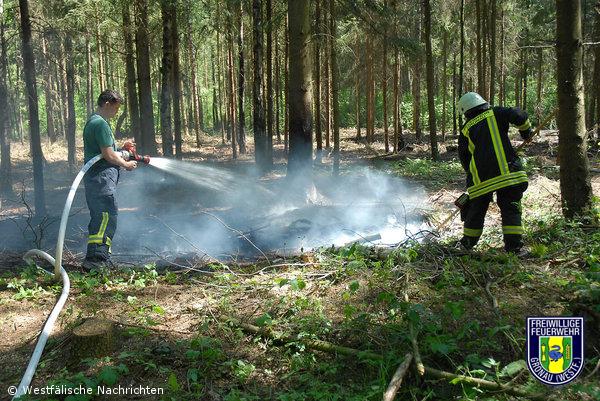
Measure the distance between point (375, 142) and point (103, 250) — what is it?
20.3 m

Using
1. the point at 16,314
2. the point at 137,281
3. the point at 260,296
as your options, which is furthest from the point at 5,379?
the point at 260,296

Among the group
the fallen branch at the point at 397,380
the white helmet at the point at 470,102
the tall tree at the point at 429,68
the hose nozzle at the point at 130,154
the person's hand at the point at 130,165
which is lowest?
the fallen branch at the point at 397,380

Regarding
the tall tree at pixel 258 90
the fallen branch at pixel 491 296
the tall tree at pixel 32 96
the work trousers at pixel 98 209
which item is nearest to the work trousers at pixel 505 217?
the fallen branch at pixel 491 296

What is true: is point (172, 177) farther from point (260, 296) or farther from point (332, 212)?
point (260, 296)

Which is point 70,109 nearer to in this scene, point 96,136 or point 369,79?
point 369,79

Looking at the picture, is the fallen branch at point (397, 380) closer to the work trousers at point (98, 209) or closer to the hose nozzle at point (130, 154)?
the work trousers at point (98, 209)

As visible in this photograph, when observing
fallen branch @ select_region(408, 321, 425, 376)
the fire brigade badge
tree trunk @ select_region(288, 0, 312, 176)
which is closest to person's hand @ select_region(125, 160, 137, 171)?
fallen branch @ select_region(408, 321, 425, 376)

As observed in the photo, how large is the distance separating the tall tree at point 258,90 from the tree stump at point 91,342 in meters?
11.9

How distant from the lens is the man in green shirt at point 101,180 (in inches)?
227

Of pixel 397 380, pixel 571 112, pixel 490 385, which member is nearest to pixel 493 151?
pixel 571 112

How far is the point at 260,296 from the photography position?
15.1 feet

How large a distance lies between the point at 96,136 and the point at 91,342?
2.94 meters

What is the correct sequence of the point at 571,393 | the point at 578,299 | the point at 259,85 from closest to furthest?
the point at 571,393 < the point at 578,299 < the point at 259,85

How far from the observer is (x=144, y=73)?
1625 centimetres
